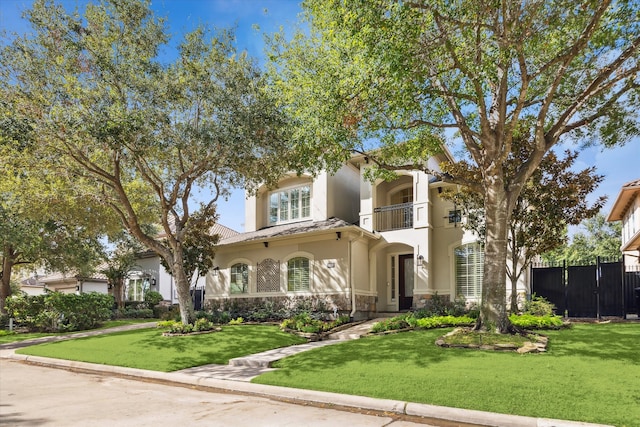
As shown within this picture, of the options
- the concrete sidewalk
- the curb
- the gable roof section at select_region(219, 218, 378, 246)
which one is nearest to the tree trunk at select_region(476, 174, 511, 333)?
the concrete sidewalk

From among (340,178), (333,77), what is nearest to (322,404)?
(333,77)

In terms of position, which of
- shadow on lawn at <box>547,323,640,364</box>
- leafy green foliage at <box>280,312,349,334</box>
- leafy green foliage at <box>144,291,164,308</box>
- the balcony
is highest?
the balcony

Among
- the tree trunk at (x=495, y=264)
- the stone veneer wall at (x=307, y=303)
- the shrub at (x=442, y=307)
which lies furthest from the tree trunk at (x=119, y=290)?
the tree trunk at (x=495, y=264)

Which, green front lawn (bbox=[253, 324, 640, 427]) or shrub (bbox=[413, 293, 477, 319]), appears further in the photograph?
shrub (bbox=[413, 293, 477, 319])

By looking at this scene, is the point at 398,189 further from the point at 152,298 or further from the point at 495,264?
the point at 152,298

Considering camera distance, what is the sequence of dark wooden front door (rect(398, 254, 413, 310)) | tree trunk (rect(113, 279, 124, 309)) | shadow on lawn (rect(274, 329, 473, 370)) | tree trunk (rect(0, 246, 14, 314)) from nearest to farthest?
shadow on lawn (rect(274, 329, 473, 370))
dark wooden front door (rect(398, 254, 413, 310))
tree trunk (rect(0, 246, 14, 314))
tree trunk (rect(113, 279, 124, 309))

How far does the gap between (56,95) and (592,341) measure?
15.6 meters

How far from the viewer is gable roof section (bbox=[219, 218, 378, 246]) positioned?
1820cm

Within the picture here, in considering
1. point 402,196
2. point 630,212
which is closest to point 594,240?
point 630,212

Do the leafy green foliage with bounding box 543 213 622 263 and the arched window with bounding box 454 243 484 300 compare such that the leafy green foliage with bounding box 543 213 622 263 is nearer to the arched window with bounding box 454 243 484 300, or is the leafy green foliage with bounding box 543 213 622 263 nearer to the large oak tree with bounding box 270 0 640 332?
the arched window with bounding box 454 243 484 300

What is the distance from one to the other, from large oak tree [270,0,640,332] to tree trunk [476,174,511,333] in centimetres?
2

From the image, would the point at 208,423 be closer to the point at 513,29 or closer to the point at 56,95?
the point at 513,29

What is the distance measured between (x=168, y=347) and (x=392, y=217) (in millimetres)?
10355

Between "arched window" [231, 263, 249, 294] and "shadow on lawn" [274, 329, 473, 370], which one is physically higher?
"arched window" [231, 263, 249, 294]
